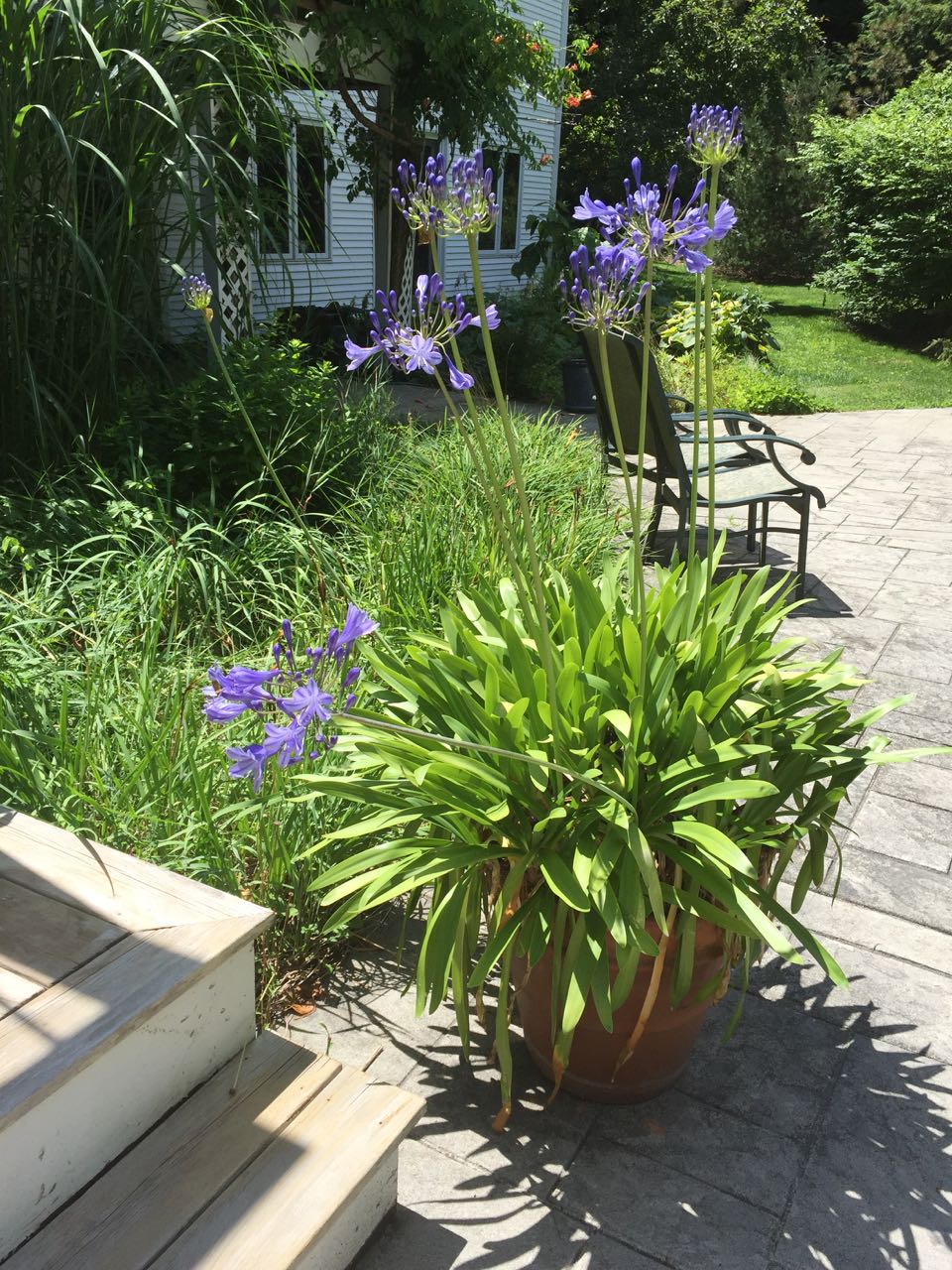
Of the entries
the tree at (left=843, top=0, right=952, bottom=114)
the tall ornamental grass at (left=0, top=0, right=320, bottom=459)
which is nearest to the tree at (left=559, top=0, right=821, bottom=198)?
the tree at (left=843, top=0, right=952, bottom=114)

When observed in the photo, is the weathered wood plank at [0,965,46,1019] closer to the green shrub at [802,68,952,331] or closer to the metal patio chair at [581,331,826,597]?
the metal patio chair at [581,331,826,597]

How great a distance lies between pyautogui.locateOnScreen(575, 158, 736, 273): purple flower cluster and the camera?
5.28 ft

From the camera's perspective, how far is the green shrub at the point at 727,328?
10000 mm

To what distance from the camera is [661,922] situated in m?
1.66

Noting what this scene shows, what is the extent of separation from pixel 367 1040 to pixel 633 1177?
2.03 feet

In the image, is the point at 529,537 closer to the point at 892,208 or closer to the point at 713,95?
the point at 892,208

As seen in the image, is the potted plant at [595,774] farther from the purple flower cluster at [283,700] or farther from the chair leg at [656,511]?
the chair leg at [656,511]

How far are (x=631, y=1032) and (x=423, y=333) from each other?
133cm

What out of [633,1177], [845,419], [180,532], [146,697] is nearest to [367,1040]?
[633,1177]

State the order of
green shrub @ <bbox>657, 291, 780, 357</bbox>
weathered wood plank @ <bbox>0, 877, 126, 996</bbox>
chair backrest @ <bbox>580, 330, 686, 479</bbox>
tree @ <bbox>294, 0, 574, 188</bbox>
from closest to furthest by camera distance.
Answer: weathered wood plank @ <bbox>0, 877, 126, 996</bbox> < chair backrest @ <bbox>580, 330, 686, 479</bbox> < tree @ <bbox>294, 0, 574, 188</bbox> < green shrub @ <bbox>657, 291, 780, 357</bbox>

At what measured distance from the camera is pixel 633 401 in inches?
195

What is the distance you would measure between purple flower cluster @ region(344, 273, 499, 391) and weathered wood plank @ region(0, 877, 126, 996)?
40.9 inches

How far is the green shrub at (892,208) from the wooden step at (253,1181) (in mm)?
14794

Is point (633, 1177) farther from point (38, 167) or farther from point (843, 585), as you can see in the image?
point (38, 167)
